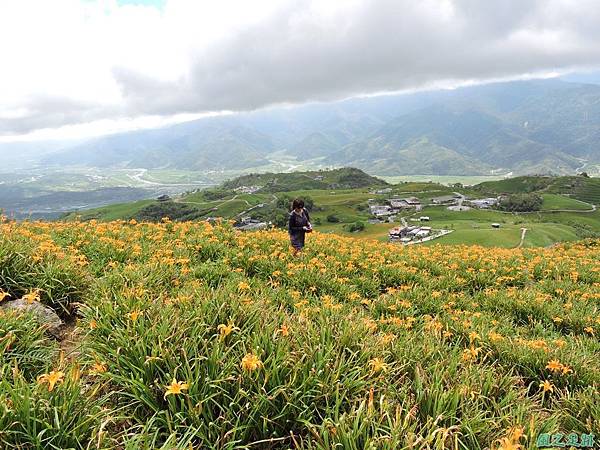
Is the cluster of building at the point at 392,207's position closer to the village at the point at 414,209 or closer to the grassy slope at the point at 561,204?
the village at the point at 414,209

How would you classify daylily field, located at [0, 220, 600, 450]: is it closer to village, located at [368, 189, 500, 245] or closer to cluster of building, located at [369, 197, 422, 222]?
village, located at [368, 189, 500, 245]

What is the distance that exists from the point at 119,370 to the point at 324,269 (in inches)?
226

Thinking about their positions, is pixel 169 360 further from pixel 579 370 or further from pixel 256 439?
pixel 579 370

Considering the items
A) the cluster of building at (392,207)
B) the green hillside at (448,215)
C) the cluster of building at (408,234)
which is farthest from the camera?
the cluster of building at (392,207)

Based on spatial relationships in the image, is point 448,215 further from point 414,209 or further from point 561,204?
point 561,204

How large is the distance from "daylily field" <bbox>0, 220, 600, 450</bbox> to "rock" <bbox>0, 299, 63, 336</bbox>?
0.17 m

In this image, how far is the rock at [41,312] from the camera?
4722mm

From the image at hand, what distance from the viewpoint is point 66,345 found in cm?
472

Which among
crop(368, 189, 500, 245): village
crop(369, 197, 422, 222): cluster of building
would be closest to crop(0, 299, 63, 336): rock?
crop(368, 189, 500, 245): village

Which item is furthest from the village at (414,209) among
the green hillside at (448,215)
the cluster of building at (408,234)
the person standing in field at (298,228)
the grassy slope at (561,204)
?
the person standing in field at (298,228)

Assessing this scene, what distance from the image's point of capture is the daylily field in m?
2.96

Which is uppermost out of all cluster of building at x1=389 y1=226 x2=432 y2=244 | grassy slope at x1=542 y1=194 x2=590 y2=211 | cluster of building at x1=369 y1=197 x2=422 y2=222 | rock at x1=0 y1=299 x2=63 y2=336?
rock at x1=0 y1=299 x2=63 y2=336

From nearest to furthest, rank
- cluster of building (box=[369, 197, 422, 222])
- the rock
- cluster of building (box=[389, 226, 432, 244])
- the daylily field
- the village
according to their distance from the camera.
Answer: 1. the daylily field
2. the rock
3. cluster of building (box=[389, 226, 432, 244])
4. the village
5. cluster of building (box=[369, 197, 422, 222])

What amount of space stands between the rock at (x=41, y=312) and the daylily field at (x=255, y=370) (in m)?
0.17
